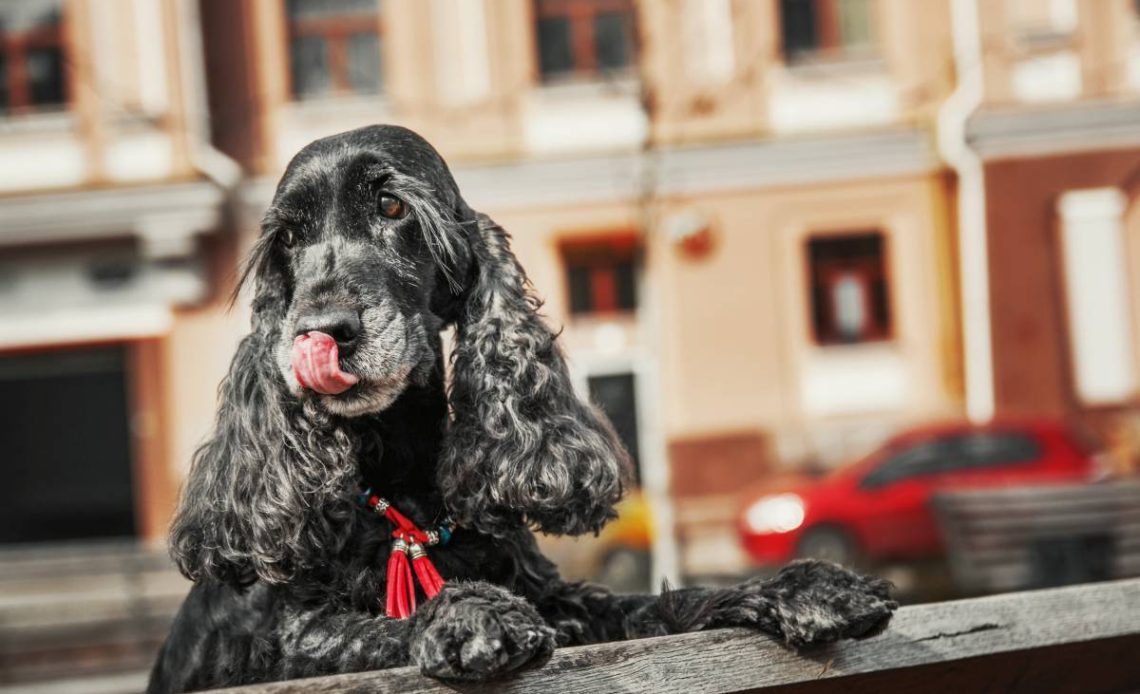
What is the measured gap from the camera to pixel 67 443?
16.3 meters

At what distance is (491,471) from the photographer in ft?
5.68

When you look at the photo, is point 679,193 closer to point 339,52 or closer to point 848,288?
point 848,288

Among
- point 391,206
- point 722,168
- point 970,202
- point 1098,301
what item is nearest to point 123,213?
point 722,168

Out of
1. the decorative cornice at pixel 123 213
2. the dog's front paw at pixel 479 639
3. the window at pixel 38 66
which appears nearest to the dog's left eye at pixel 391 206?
the dog's front paw at pixel 479 639

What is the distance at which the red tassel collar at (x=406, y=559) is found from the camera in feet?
5.44

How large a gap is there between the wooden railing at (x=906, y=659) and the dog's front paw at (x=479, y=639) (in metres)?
0.02

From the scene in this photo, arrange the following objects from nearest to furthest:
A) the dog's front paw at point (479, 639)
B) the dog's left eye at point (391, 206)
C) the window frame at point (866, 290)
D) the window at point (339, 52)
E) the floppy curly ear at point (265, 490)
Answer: the dog's front paw at point (479, 639) → the floppy curly ear at point (265, 490) → the dog's left eye at point (391, 206) → the window frame at point (866, 290) → the window at point (339, 52)

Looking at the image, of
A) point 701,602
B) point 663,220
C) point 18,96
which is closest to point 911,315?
point 663,220

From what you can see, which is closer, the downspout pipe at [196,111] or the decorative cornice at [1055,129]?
the decorative cornice at [1055,129]

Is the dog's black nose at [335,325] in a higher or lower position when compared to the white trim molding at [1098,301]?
higher

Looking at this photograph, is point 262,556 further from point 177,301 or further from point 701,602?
point 177,301

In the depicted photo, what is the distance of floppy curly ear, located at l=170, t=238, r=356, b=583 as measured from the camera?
167 cm

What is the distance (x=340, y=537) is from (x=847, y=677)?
682 millimetres

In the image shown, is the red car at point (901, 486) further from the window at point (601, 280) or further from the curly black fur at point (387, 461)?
the curly black fur at point (387, 461)
